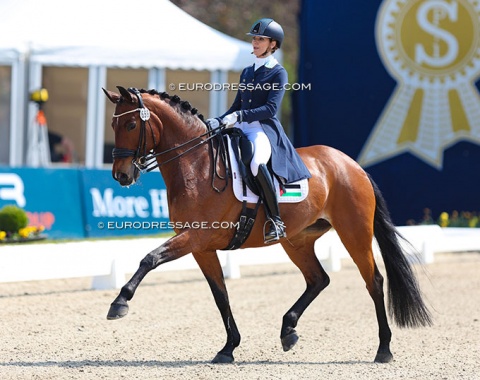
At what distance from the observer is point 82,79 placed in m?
15.4

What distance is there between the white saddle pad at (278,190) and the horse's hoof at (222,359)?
1.06 meters

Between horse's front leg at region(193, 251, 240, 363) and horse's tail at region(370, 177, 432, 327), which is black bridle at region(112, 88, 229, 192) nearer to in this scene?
horse's front leg at region(193, 251, 240, 363)

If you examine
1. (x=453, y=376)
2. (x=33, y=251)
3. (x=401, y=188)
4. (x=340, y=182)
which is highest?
(x=340, y=182)

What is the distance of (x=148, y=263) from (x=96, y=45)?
29.8 ft

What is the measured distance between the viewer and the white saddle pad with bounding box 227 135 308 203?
641 cm

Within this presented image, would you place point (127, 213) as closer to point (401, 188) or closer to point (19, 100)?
point (19, 100)

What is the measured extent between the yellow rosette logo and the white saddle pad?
9259mm

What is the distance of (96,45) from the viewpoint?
1436cm

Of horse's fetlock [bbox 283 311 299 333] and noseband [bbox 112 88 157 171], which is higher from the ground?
noseband [bbox 112 88 157 171]

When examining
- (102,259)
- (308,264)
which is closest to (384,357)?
(308,264)

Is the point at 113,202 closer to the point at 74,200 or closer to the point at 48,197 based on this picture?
the point at 74,200

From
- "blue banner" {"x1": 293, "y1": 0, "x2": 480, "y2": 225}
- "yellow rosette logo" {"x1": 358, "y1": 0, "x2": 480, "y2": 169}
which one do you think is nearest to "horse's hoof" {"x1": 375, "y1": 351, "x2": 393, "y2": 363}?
"blue banner" {"x1": 293, "y1": 0, "x2": 480, "y2": 225}

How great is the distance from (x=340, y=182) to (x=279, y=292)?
10.9 feet

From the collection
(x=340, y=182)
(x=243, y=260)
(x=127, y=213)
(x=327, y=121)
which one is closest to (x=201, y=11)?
(x=327, y=121)
